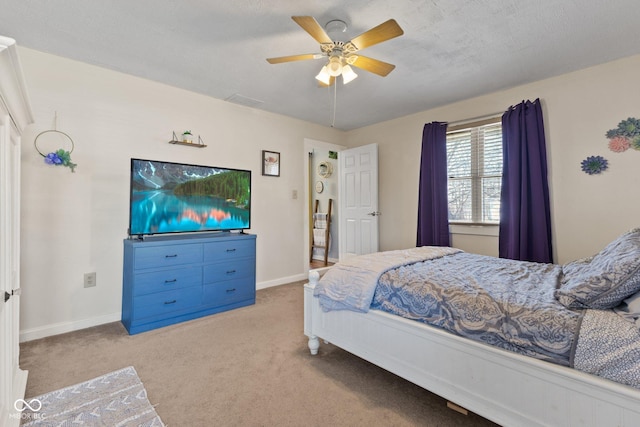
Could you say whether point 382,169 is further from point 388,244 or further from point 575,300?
point 575,300

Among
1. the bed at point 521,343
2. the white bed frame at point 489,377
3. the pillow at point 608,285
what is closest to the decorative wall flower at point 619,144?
the bed at point 521,343

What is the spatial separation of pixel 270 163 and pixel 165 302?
2.11 meters

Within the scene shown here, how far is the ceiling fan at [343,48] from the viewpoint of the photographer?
1762 millimetres

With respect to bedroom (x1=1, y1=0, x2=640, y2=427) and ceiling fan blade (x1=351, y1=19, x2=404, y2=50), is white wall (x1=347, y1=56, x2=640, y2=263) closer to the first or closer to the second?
bedroom (x1=1, y1=0, x2=640, y2=427)

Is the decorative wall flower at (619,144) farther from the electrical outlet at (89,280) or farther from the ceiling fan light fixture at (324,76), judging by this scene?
the electrical outlet at (89,280)

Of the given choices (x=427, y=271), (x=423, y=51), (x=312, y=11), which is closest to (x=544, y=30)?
(x=423, y=51)

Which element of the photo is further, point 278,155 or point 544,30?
point 278,155

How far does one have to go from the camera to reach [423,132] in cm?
388

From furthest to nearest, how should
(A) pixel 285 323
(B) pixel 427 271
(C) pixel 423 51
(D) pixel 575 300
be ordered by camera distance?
(A) pixel 285 323, (C) pixel 423 51, (B) pixel 427 271, (D) pixel 575 300

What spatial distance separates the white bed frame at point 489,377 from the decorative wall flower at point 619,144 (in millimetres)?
2528

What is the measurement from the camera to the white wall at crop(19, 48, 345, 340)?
2471mm

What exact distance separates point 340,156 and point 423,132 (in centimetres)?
136

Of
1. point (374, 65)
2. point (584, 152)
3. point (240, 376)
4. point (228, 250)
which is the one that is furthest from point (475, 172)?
point (240, 376)

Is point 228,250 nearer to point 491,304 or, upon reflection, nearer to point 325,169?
point 491,304
